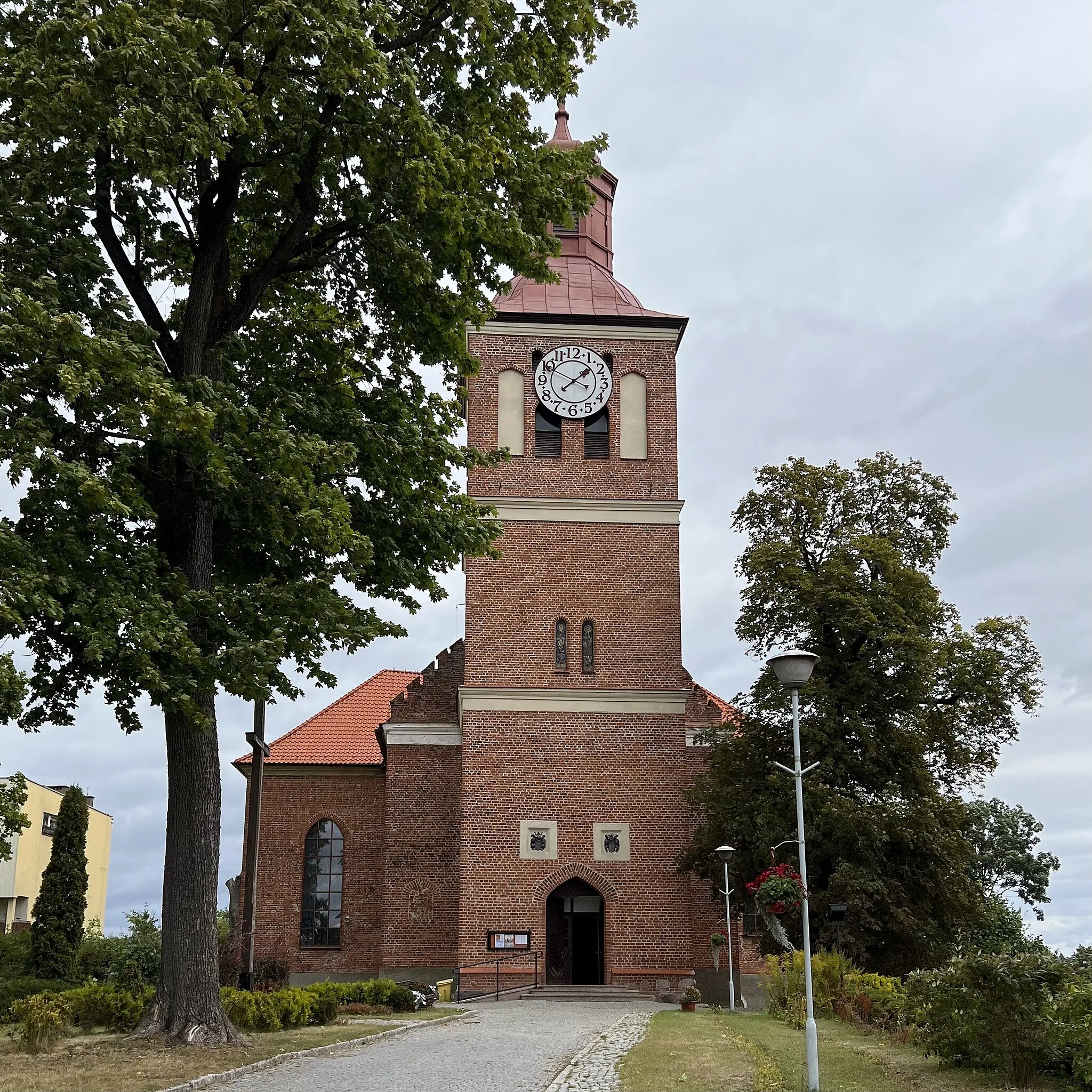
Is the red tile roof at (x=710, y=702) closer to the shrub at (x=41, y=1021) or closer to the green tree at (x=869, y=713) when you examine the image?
the green tree at (x=869, y=713)

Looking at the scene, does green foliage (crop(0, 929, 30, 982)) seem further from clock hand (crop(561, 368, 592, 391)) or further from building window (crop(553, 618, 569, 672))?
clock hand (crop(561, 368, 592, 391))

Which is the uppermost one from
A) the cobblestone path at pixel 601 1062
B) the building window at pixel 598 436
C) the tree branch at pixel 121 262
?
the building window at pixel 598 436

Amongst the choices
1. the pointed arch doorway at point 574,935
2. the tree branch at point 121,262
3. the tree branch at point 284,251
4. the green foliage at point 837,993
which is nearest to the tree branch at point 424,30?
the tree branch at point 284,251

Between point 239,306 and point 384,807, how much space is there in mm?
17433

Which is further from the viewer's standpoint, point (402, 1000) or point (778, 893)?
point (402, 1000)

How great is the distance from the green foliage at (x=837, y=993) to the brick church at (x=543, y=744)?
609cm

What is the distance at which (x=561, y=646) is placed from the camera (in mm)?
27625

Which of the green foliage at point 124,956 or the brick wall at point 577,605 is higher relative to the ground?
the brick wall at point 577,605

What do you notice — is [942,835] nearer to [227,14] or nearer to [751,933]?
[751,933]

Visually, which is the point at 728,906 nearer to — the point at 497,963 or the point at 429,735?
the point at 497,963

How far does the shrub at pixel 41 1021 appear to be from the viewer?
12.5 m

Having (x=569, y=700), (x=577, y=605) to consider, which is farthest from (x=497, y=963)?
→ (x=577, y=605)

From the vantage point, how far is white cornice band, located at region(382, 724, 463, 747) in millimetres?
29047

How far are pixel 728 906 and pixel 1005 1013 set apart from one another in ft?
42.3
